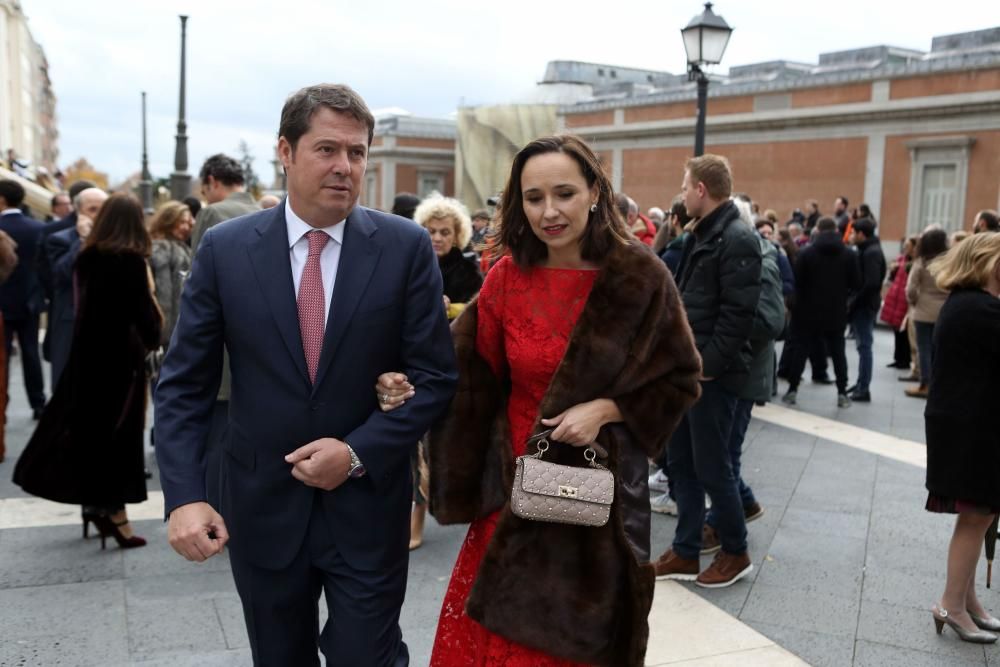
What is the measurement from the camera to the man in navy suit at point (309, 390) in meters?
2.30

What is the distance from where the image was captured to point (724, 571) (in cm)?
434

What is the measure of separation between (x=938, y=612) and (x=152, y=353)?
14.1 ft

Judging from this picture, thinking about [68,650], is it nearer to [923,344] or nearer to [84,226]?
[84,226]

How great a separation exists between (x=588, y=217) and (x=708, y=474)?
6.67ft

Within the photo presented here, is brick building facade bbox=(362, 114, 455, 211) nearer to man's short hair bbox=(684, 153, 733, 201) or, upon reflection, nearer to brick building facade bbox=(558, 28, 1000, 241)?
brick building facade bbox=(558, 28, 1000, 241)

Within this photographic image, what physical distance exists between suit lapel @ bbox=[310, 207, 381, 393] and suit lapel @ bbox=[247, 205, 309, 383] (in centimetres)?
7

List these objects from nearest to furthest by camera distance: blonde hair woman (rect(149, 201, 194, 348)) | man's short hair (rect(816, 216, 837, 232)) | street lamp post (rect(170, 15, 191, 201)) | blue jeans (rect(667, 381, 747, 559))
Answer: blue jeans (rect(667, 381, 747, 559)), blonde hair woman (rect(149, 201, 194, 348)), man's short hair (rect(816, 216, 837, 232)), street lamp post (rect(170, 15, 191, 201))

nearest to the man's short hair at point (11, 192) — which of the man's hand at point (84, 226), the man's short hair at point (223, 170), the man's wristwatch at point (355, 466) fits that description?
the man's hand at point (84, 226)

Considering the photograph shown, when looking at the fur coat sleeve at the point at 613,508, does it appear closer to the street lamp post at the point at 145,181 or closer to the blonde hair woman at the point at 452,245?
the blonde hair woman at the point at 452,245

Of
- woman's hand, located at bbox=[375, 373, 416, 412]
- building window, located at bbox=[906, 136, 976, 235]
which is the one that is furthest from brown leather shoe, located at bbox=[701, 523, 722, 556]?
building window, located at bbox=[906, 136, 976, 235]

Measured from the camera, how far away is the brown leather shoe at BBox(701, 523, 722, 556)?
479cm

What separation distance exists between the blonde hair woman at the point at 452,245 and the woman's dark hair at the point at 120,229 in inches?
59.2

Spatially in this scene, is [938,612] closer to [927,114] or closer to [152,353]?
[152,353]

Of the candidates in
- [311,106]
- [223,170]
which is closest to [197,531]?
[311,106]
